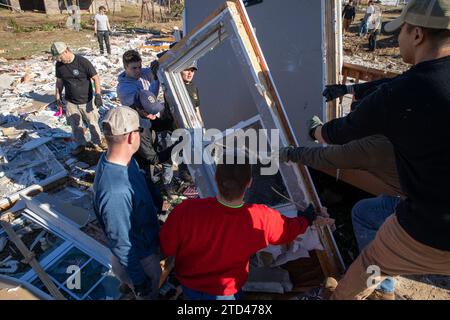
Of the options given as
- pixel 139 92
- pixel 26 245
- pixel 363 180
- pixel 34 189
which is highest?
pixel 139 92

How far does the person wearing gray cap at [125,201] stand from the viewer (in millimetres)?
1719

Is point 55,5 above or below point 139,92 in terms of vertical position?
above

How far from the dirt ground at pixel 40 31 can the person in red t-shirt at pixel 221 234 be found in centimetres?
1270

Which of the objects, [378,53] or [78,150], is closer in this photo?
[78,150]

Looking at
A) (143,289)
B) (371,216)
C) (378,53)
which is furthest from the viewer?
(378,53)

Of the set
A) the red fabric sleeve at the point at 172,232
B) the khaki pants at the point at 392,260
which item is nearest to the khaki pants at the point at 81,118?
the red fabric sleeve at the point at 172,232

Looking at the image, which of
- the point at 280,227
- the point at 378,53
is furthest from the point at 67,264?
the point at 378,53

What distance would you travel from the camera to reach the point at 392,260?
169 cm

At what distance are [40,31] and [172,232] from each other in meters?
19.6

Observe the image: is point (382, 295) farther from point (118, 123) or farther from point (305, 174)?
point (118, 123)

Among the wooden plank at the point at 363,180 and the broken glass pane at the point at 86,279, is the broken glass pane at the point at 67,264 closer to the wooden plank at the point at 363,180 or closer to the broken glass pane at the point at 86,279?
the broken glass pane at the point at 86,279

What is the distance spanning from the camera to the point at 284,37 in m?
3.71
